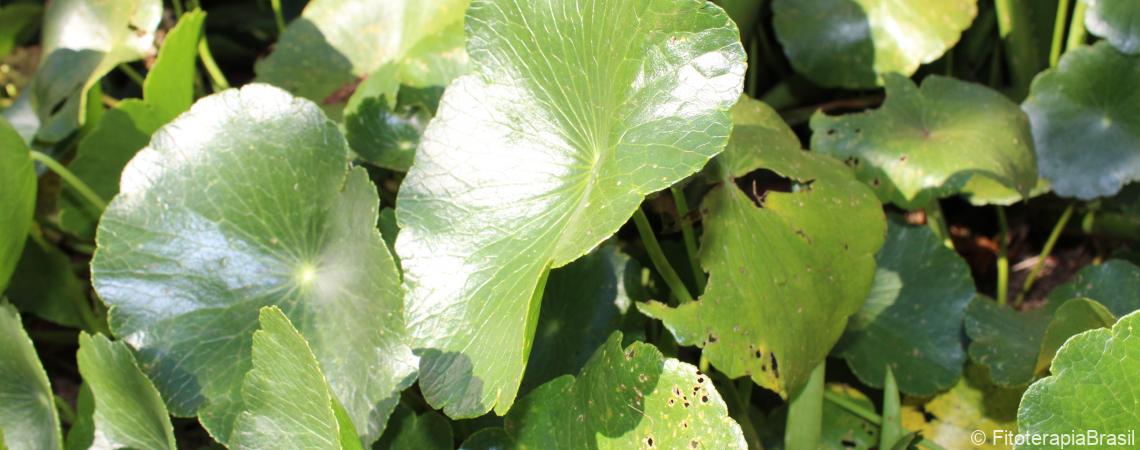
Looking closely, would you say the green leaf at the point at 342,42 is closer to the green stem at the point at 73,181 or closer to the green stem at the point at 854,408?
the green stem at the point at 73,181

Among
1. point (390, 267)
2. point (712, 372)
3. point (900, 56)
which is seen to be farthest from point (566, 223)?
point (900, 56)

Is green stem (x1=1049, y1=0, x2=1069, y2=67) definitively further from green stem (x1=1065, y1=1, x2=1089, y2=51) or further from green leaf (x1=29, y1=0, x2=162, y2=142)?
green leaf (x1=29, y1=0, x2=162, y2=142)

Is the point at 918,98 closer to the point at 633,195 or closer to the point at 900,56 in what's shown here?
the point at 900,56

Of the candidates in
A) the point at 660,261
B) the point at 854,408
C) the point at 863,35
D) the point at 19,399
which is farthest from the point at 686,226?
the point at 19,399

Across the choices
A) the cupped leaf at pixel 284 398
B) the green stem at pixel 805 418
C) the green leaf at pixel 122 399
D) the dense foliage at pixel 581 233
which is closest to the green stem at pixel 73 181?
the dense foliage at pixel 581 233

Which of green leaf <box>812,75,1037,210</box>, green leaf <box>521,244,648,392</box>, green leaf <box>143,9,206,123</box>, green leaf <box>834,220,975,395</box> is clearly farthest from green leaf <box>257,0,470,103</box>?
green leaf <box>834,220,975,395</box>

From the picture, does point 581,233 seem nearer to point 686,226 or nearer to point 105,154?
point 686,226
